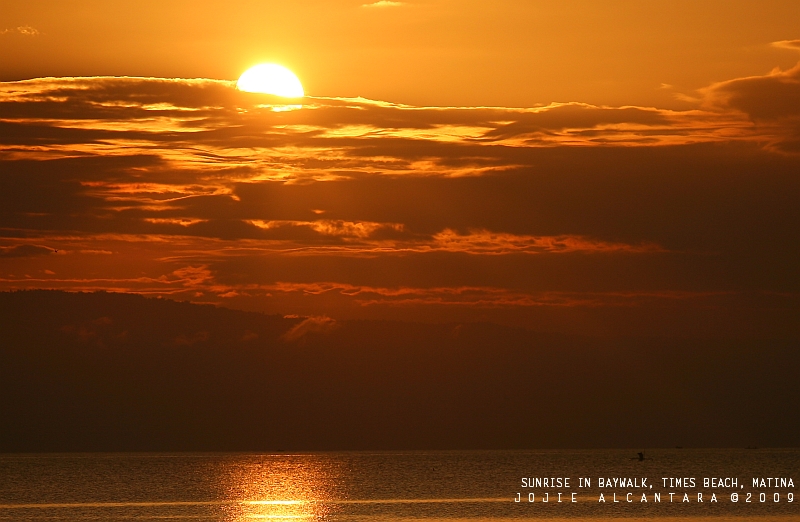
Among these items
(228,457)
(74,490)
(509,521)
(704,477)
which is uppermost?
(228,457)

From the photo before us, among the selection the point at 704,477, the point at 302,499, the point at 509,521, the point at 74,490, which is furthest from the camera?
the point at 704,477

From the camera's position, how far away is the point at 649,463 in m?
64.3

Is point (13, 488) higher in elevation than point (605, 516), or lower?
higher

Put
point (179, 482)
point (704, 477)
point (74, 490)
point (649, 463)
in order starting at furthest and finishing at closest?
point (649, 463), point (704, 477), point (179, 482), point (74, 490)

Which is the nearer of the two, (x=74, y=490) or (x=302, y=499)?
(x=302, y=499)

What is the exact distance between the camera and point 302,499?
38.8m

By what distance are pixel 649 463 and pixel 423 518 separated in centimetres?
3428

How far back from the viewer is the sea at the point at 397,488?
35.5 m

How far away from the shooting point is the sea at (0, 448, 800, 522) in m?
35.5

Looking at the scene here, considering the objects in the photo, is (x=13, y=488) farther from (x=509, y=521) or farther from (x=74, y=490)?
(x=509, y=521)

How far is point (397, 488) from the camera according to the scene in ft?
151

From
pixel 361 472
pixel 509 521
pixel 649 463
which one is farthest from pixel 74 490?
pixel 649 463

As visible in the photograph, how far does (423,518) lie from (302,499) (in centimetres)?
659

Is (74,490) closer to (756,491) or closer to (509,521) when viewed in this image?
(509,521)
